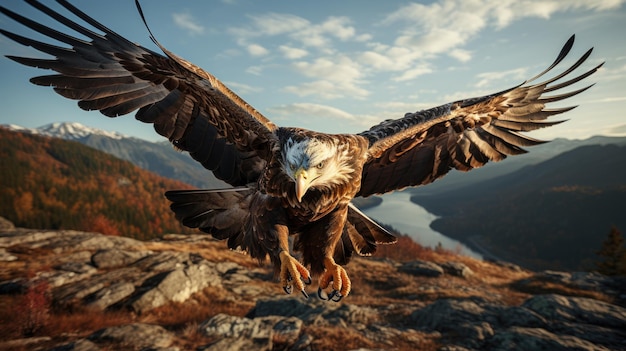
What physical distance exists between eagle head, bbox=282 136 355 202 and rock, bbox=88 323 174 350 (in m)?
9.67

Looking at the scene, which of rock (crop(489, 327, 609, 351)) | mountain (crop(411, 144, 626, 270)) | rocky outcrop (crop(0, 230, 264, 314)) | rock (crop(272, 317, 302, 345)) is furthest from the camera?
mountain (crop(411, 144, 626, 270))

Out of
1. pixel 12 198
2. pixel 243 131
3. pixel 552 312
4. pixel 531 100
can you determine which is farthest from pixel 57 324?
pixel 12 198

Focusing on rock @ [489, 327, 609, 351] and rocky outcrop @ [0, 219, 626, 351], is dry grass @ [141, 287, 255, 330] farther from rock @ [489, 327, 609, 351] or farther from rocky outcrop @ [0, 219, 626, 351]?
rock @ [489, 327, 609, 351]

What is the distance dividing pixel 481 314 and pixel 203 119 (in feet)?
49.2

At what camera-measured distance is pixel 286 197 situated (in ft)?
12.1

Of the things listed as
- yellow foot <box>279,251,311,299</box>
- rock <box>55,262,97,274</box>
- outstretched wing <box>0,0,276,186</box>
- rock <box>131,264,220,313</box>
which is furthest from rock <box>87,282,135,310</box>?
yellow foot <box>279,251,311,299</box>

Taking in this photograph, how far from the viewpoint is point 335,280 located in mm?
4285

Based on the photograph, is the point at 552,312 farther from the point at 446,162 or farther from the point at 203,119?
the point at 203,119

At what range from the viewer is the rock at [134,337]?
32.0ft

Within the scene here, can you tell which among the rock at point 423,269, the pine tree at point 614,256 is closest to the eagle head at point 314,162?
the rock at point 423,269

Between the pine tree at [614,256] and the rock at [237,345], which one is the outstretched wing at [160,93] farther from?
the pine tree at [614,256]

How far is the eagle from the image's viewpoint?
3605mm

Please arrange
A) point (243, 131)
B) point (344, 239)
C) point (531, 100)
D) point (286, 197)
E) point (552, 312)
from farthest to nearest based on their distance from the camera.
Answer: point (552, 312) → point (531, 100) → point (344, 239) → point (243, 131) → point (286, 197)

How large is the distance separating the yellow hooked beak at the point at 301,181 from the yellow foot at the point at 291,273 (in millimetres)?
1151
